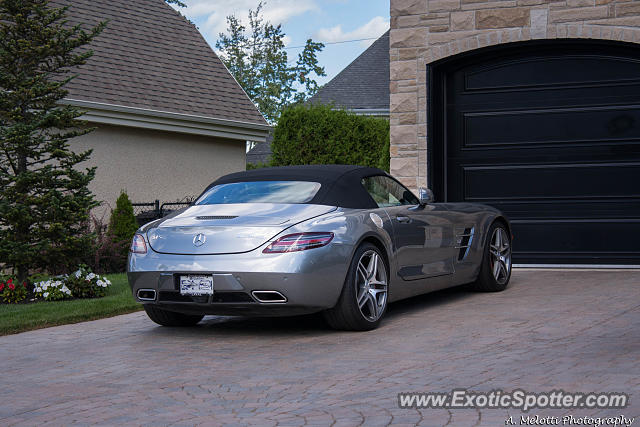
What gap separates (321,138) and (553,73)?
27.9 ft

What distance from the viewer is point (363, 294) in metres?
7.46

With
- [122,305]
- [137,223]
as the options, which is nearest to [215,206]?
[122,305]

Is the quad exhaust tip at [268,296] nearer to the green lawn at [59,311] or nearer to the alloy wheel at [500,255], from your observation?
the green lawn at [59,311]

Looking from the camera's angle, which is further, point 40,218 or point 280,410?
point 40,218

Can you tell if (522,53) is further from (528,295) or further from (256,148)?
(256,148)

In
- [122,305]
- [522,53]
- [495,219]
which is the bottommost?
[122,305]

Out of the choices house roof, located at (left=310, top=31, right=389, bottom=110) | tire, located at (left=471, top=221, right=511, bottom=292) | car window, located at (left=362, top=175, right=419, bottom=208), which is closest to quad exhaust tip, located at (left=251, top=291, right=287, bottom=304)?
car window, located at (left=362, top=175, right=419, bottom=208)

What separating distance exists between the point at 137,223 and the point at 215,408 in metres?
11.1

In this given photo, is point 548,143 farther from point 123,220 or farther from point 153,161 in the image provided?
point 153,161

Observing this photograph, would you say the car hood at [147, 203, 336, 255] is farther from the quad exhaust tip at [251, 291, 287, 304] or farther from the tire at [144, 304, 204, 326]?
the tire at [144, 304, 204, 326]

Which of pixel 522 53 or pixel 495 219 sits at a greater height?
pixel 522 53

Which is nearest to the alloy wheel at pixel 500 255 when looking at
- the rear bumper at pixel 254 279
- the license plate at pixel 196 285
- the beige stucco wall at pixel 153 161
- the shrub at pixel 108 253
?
the rear bumper at pixel 254 279

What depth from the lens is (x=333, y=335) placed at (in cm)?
735

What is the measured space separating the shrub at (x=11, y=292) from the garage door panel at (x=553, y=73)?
698 cm
